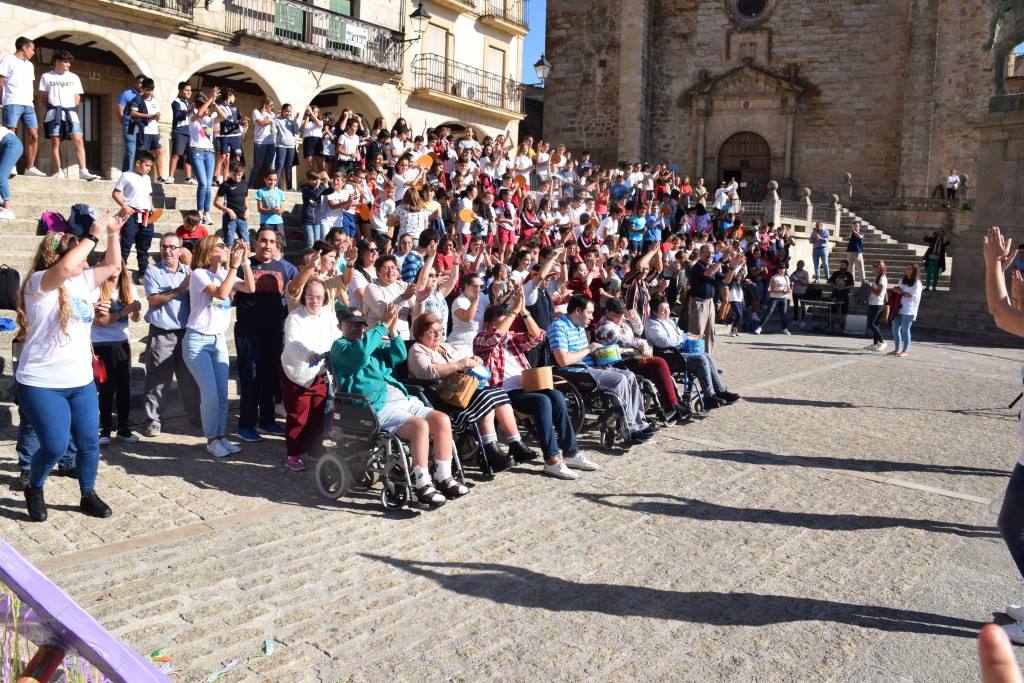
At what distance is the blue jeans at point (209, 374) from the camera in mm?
6887

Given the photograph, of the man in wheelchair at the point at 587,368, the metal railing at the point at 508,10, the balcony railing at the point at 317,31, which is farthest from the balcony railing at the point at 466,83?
the man in wheelchair at the point at 587,368

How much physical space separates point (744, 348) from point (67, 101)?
36.0ft

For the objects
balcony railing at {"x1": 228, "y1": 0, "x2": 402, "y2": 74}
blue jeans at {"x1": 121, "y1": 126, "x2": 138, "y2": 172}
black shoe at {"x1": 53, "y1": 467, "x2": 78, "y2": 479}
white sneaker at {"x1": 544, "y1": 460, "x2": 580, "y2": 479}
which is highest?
balcony railing at {"x1": 228, "y1": 0, "x2": 402, "y2": 74}

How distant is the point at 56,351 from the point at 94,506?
3.31ft

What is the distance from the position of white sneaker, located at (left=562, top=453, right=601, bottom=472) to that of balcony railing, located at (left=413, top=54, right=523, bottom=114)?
19.6 meters

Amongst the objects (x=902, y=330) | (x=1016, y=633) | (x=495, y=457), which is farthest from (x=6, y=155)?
(x=902, y=330)

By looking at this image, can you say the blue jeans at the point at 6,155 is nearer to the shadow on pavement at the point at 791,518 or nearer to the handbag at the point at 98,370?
the handbag at the point at 98,370

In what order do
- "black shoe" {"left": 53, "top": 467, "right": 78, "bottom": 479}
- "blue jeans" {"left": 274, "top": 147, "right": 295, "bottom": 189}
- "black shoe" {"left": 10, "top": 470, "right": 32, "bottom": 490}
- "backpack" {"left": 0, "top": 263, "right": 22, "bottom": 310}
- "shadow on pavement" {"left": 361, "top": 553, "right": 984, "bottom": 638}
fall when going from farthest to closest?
"blue jeans" {"left": 274, "top": 147, "right": 295, "bottom": 189}
"backpack" {"left": 0, "top": 263, "right": 22, "bottom": 310}
"black shoe" {"left": 53, "top": 467, "right": 78, "bottom": 479}
"black shoe" {"left": 10, "top": 470, "right": 32, "bottom": 490}
"shadow on pavement" {"left": 361, "top": 553, "right": 984, "bottom": 638}

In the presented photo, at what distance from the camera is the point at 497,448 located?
6.62 meters

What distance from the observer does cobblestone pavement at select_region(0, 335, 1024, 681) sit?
394 cm

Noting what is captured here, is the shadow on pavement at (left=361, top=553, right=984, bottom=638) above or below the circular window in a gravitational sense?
below

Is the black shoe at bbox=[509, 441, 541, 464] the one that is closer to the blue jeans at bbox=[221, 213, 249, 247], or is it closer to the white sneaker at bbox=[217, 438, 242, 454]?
the white sneaker at bbox=[217, 438, 242, 454]

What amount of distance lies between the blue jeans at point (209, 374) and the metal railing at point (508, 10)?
913 inches

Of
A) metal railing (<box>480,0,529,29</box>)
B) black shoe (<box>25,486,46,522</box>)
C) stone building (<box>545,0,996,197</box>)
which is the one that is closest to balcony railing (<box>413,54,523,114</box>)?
metal railing (<box>480,0,529,29</box>)
